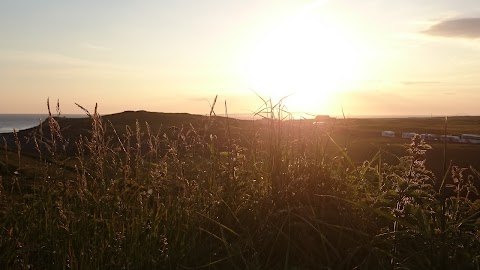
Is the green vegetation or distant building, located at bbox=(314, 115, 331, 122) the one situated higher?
distant building, located at bbox=(314, 115, 331, 122)

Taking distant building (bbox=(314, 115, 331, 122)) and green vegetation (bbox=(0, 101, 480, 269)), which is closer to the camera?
green vegetation (bbox=(0, 101, 480, 269))

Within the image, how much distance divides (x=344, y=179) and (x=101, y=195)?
2.57 meters

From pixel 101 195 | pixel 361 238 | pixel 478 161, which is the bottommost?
pixel 478 161

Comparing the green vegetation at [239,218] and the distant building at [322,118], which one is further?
the distant building at [322,118]

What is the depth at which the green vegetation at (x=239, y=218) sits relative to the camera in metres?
4.25

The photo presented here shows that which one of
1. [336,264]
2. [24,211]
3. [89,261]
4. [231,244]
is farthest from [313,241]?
[24,211]

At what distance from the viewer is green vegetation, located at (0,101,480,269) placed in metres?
4.25

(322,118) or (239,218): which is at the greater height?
(322,118)

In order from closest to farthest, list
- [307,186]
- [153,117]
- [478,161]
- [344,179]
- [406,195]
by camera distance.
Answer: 1. [406,195]
2. [307,186]
3. [344,179]
4. [478,161]
5. [153,117]

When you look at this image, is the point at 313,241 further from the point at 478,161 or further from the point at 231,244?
the point at 478,161

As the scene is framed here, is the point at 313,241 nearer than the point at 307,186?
Yes

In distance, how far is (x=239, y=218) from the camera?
5078 millimetres

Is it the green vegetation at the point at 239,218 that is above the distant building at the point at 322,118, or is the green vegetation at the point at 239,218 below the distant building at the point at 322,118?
below

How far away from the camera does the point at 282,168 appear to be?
5.75 meters
